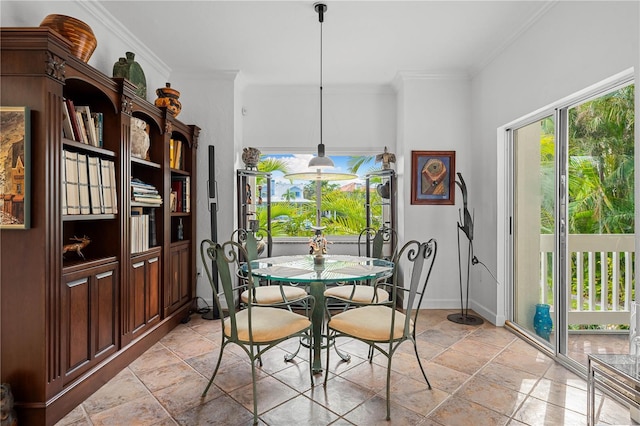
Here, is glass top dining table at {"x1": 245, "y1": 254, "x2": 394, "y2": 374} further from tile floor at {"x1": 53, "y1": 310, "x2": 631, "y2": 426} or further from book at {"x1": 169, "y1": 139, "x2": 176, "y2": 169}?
book at {"x1": 169, "y1": 139, "x2": 176, "y2": 169}

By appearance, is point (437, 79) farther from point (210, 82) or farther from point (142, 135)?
point (142, 135)

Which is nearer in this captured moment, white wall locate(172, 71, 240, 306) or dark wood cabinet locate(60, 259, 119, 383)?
dark wood cabinet locate(60, 259, 119, 383)

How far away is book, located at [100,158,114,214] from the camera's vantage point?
2406 mm

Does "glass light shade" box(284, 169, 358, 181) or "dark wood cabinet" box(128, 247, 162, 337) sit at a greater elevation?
"glass light shade" box(284, 169, 358, 181)

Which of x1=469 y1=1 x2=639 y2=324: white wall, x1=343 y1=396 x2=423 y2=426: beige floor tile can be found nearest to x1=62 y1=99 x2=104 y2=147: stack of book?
x1=343 y1=396 x2=423 y2=426: beige floor tile

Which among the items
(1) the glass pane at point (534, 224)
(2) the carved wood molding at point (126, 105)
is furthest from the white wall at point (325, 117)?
(2) the carved wood molding at point (126, 105)

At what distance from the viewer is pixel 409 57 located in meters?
3.70

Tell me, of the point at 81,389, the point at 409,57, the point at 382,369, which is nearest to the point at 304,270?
the point at 382,369

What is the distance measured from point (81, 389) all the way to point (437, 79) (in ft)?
14.6

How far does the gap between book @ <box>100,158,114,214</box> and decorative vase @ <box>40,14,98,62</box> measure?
28.4 inches

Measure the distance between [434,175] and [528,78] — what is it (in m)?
1.41

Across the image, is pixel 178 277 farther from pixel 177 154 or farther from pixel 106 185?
pixel 106 185

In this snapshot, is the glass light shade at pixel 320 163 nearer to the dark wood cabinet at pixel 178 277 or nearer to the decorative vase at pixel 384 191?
the decorative vase at pixel 384 191

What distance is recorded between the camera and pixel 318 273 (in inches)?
94.9
